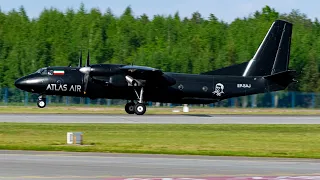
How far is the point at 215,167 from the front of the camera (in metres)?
21.5

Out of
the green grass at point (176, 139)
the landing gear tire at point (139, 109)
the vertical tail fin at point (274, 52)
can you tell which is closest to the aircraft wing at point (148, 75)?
the landing gear tire at point (139, 109)

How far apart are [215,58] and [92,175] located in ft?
241

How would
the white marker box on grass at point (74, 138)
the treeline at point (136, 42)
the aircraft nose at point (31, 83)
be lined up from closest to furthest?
1. the white marker box on grass at point (74, 138)
2. the aircraft nose at point (31, 83)
3. the treeline at point (136, 42)

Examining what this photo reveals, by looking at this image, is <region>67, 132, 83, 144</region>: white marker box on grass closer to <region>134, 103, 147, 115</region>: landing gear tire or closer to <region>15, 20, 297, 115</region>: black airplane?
<region>15, 20, 297, 115</region>: black airplane

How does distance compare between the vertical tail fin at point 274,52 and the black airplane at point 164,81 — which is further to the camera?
the vertical tail fin at point 274,52

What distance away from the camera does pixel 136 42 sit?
101250 mm

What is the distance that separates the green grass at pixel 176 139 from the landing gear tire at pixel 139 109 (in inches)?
342

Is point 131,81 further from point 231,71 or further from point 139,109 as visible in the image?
point 231,71

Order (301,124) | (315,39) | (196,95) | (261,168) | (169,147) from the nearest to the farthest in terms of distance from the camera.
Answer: (261,168) → (169,147) → (301,124) → (196,95) → (315,39)

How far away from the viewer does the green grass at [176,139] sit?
27.6 metres

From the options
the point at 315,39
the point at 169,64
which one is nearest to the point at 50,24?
the point at 169,64

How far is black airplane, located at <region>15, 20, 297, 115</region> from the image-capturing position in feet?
161

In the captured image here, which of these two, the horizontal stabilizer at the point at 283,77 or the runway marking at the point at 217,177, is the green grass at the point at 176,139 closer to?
the runway marking at the point at 217,177

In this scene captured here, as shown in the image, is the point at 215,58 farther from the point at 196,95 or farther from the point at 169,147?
the point at 169,147
